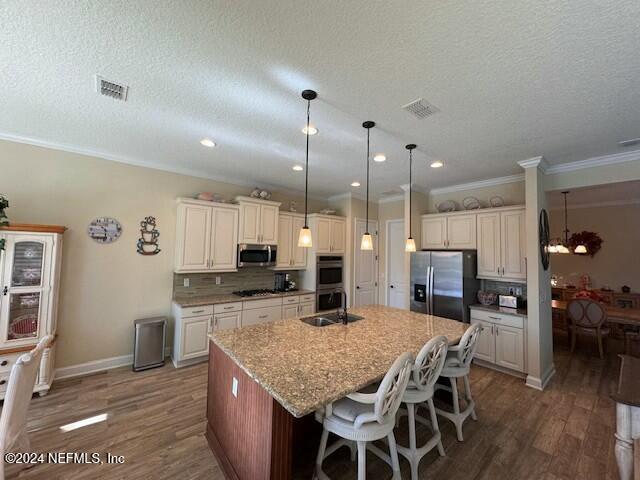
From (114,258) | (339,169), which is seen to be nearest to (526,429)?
(339,169)

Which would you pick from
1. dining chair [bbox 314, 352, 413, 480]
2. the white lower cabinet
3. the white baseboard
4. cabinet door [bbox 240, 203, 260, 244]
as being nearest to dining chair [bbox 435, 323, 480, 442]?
dining chair [bbox 314, 352, 413, 480]

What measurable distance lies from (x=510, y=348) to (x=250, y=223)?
13.8ft

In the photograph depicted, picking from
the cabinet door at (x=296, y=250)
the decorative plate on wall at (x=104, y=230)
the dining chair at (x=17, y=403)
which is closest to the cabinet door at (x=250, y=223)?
the cabinet door at (x=296, y=250)

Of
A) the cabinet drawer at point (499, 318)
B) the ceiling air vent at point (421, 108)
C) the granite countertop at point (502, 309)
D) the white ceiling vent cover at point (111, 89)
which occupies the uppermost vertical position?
the white ceiling vent cover at point (111, 89)

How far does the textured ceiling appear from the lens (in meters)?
1.37

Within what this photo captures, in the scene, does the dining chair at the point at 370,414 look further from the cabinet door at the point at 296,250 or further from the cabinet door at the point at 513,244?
the cabinet door at the point at 296,250

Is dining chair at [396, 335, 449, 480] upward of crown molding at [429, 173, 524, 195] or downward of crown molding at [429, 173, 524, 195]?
downward

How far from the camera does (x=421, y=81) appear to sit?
1860 millimetres

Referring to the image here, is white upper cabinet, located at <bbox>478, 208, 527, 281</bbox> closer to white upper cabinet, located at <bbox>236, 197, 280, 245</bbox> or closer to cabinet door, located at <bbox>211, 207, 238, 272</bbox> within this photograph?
white upper cabinet, located at <bbox>236, 197, 280, 245</bbox>

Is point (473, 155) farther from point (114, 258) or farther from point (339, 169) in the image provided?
point (114, 258)

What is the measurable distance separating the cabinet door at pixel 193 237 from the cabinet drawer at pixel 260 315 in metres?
0.96

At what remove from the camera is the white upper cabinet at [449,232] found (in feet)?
13.9

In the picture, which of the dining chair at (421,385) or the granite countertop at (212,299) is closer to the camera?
the dining chair at (421,385)

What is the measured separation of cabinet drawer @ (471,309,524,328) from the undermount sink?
211 centimetres
